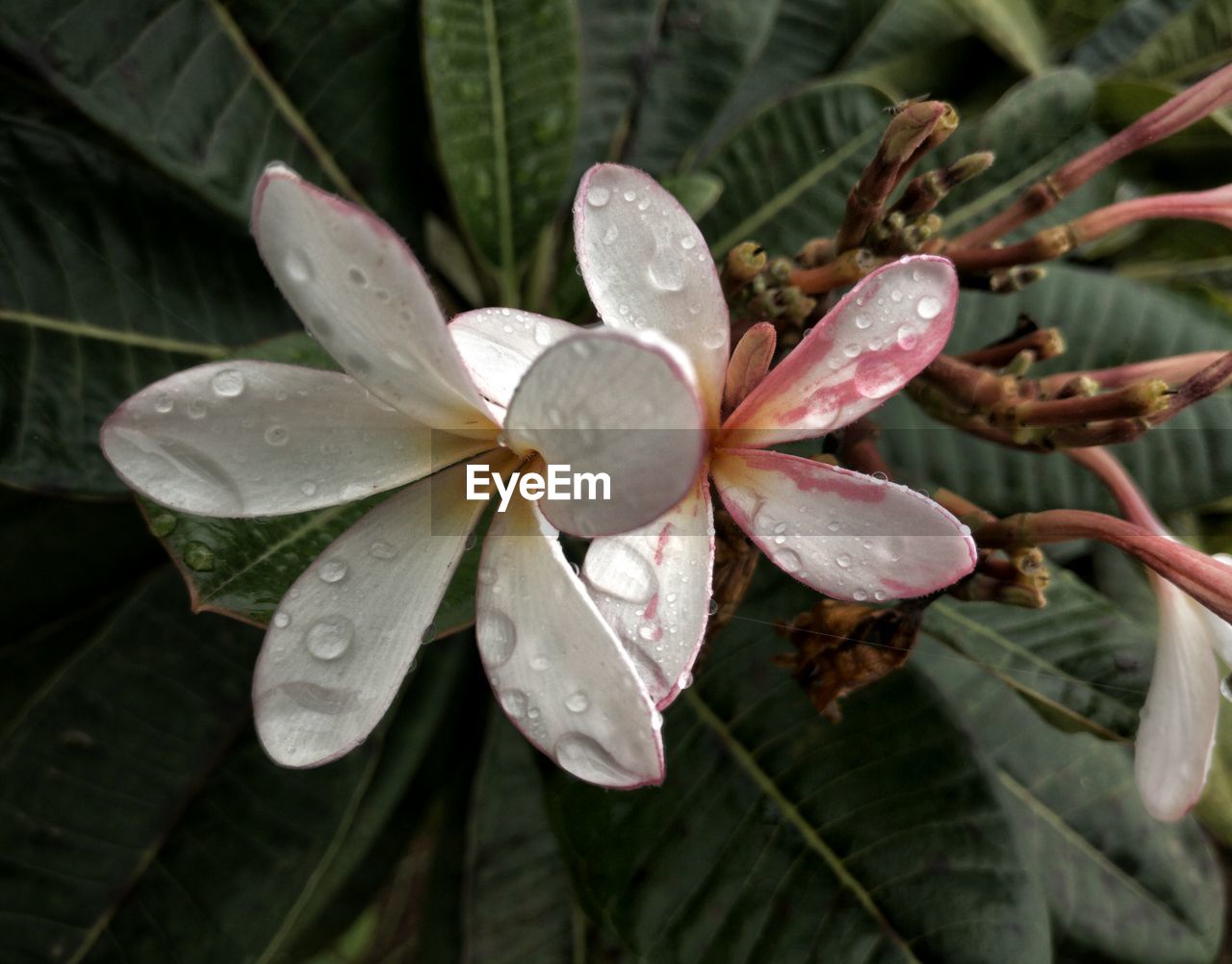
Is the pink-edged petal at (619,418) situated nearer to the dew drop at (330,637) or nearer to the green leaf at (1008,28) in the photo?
the dew drop at (330,637)

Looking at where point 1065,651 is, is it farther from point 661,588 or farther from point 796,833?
point 661,588

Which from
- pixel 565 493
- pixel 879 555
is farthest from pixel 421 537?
pixel 879 555

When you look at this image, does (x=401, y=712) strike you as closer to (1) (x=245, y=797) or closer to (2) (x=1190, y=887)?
(1) (x=245, y=797)

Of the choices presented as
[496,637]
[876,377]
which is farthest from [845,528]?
[496,637]

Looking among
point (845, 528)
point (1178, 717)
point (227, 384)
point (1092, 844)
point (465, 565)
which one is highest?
point (227, 384)

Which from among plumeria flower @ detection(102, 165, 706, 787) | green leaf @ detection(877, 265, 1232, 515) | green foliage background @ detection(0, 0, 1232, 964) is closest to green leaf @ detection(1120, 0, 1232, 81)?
green foliage background @ detection(0, 0, 1232, 964)

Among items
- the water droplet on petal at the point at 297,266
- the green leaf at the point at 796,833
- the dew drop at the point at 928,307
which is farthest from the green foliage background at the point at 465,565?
the dew drop at the point at 928,307
